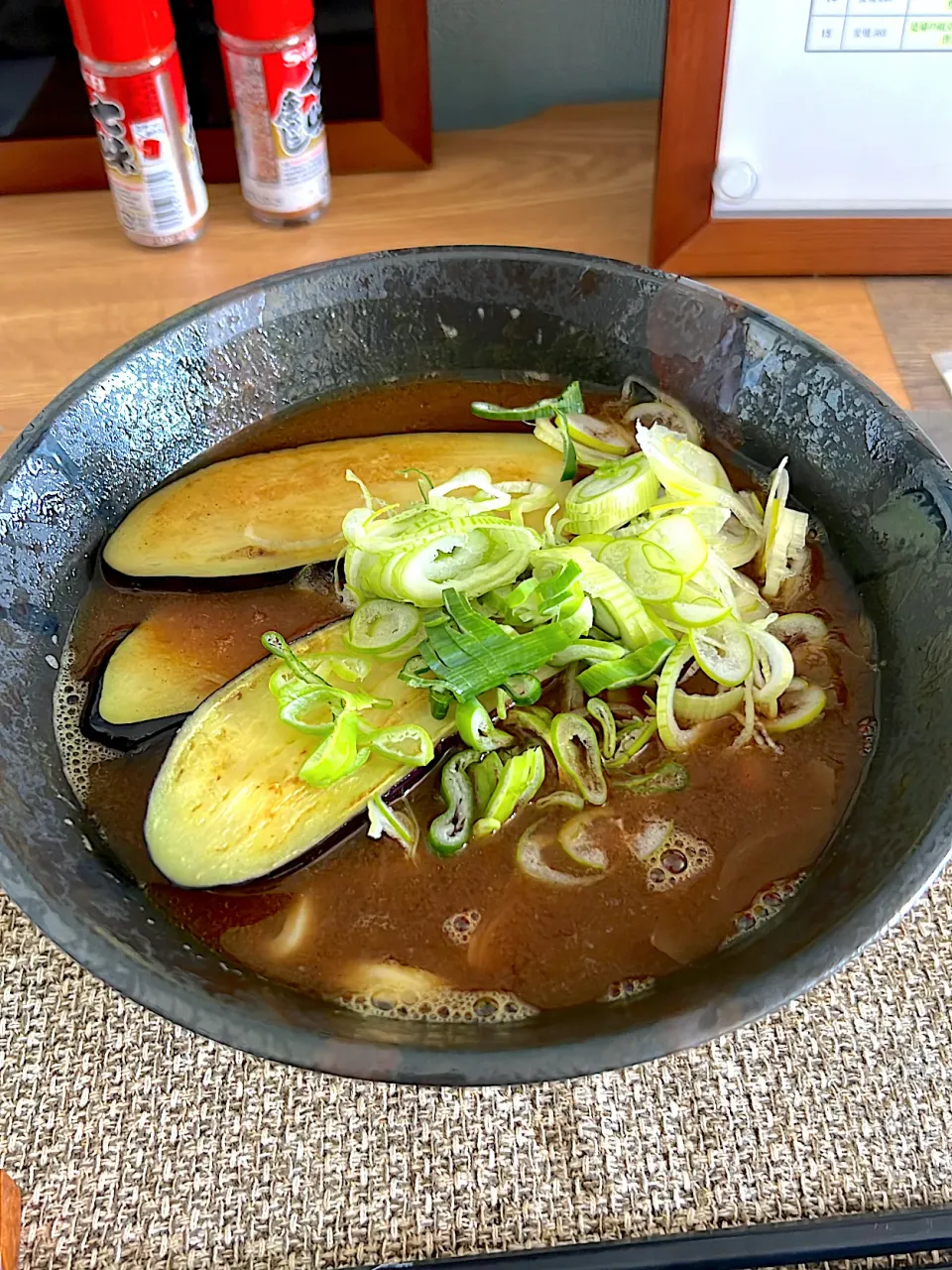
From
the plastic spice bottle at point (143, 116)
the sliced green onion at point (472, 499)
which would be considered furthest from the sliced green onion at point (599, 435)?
the plastic spice bottle at point (143, 116)

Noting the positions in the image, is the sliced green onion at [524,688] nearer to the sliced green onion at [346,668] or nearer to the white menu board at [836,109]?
the sliced green onion at [346,668]

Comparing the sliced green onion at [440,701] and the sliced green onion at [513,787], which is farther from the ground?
the sliced green onion at [440,701]

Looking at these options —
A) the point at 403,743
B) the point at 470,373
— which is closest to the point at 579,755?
the point at 403,743

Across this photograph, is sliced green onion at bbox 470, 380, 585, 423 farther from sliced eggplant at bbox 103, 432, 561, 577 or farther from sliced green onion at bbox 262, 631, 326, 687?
sliced green onion at bbox 262, 631, 326, 687

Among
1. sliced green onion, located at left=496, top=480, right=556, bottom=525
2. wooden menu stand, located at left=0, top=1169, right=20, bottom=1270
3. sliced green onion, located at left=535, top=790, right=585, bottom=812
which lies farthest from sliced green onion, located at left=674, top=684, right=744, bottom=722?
wooden menu stand, located at left=0, top=1169, right=20, bottom=1270

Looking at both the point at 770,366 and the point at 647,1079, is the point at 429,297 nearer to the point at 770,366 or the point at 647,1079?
the point at 770,366

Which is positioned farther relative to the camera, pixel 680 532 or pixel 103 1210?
pixel 680 532

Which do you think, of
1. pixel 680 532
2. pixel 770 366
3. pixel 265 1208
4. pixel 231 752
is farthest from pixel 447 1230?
pixel 770 366
